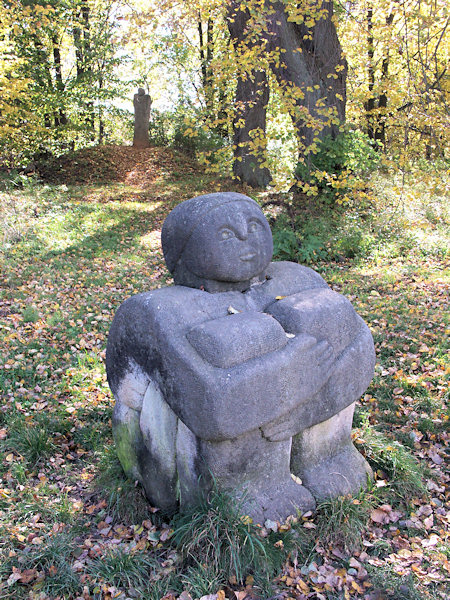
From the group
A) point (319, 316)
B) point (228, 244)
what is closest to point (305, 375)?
point (319, 316)

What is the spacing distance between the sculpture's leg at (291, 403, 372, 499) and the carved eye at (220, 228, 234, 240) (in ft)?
4.77

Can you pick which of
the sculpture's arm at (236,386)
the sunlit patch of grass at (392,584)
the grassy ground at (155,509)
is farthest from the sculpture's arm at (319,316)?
the sunlit patch of grass at (392,584)

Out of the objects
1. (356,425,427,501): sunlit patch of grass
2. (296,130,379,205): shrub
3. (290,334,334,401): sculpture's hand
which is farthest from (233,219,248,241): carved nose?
(296,130,379,205): shrub

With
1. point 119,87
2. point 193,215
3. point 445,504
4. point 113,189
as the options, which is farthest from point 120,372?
point 119,87

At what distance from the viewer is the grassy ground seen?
284 cm

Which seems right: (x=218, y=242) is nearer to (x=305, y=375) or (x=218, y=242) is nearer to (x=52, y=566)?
(x=305, y=375)

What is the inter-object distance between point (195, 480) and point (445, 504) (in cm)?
195

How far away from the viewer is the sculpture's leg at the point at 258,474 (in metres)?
2.93

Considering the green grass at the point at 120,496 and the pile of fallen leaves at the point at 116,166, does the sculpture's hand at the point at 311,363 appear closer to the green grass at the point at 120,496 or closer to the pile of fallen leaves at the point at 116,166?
the green grass at the point at 120,496

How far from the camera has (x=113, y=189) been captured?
46.6 ft

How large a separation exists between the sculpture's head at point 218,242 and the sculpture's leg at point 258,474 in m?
1.06

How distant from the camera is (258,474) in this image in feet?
10.2

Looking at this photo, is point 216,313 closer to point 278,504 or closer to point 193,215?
point 193,215

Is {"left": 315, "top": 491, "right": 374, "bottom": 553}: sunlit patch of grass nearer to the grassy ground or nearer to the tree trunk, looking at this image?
the grassy ground
